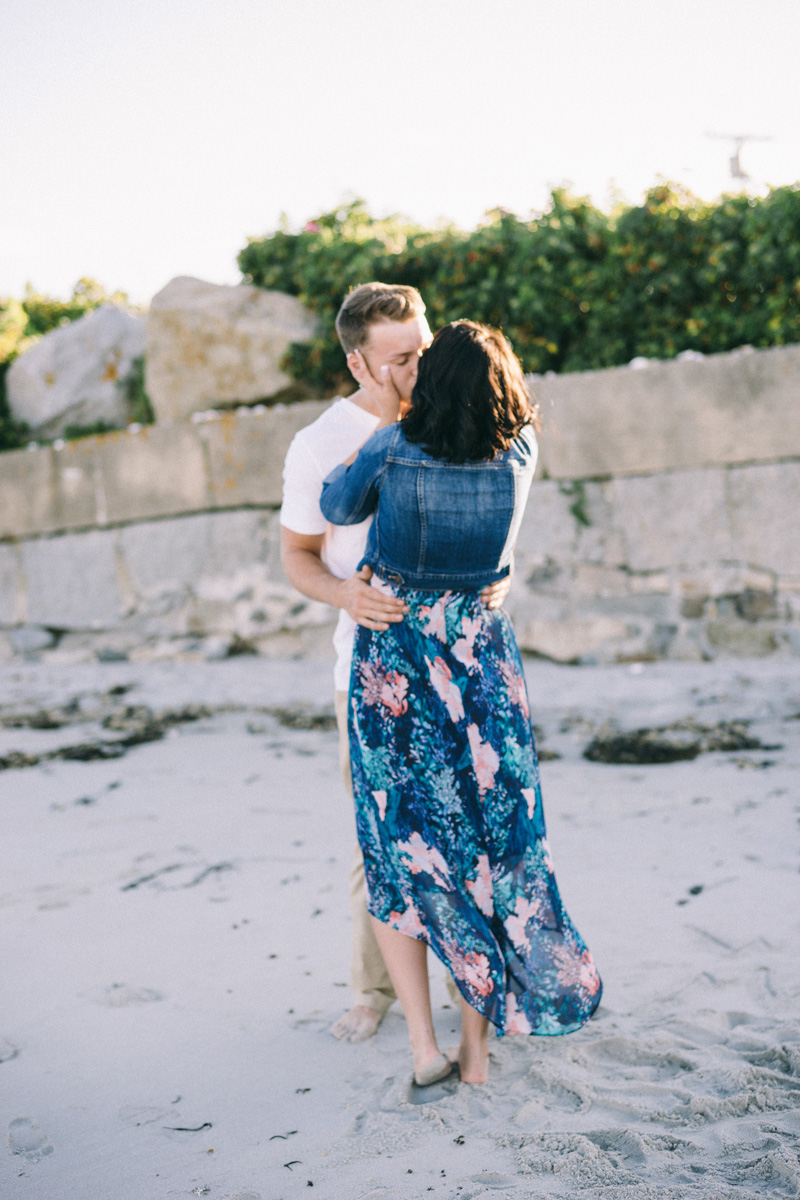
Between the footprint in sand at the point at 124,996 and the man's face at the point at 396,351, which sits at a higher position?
the man's face at the point at 396,351

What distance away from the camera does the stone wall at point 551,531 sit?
187 inches

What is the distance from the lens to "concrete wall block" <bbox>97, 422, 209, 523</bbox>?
5797mm

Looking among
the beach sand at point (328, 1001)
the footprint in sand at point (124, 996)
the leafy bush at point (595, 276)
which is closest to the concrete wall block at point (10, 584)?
the leafy bush at point (595, 276)

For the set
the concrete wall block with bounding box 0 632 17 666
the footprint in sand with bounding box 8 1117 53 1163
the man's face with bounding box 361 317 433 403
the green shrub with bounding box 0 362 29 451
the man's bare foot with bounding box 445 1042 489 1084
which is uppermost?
the man's face with bounding box 361 317 433 403

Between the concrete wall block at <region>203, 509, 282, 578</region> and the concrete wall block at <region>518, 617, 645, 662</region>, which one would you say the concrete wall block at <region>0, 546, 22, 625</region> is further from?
the concrete wall block at <region>518, 617, 645, 662</region>

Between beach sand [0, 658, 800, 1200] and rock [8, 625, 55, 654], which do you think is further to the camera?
rock [8, 625, 55, 654]

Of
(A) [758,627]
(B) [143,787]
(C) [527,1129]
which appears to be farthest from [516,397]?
(A) [758,627]

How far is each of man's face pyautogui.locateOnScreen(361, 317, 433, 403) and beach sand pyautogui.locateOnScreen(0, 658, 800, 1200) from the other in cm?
135

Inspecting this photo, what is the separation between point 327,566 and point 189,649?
155 inches

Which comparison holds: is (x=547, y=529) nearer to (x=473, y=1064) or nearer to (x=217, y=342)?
(x=217, y=342)

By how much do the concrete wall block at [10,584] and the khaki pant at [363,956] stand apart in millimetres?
4743

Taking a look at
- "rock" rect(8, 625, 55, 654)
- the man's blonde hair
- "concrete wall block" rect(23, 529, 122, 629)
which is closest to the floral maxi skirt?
the man's blonde hair

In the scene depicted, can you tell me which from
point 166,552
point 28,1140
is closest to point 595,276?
point 166,552

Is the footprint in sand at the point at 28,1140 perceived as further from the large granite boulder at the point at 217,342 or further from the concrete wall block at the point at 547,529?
the large granite boulder at the point at 217,342
